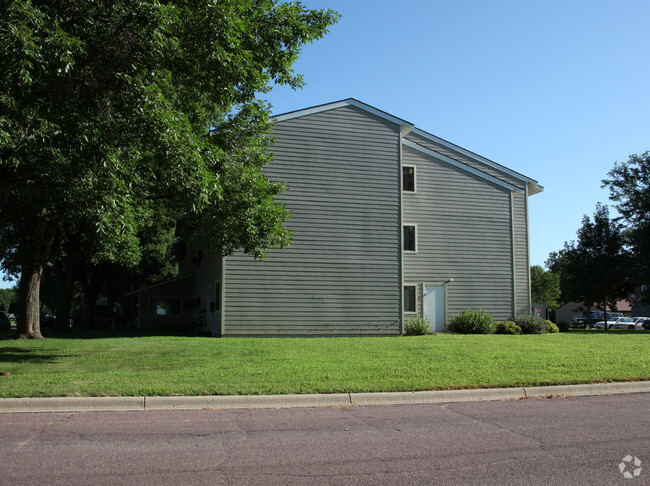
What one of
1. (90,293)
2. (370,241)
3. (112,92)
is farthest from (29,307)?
(90,293)

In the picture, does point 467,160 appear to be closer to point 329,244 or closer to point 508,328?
point 508,328

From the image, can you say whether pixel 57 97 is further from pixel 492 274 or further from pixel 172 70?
pixel 492 274

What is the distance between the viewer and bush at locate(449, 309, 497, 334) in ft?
71.2

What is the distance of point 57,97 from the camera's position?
9.91 meters

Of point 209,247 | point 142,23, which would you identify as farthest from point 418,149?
point 142,23

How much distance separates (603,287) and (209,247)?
34.8 metres

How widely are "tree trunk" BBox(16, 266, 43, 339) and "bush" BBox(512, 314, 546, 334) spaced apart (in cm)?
1820

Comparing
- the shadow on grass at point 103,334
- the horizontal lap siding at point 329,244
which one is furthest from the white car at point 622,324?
the shadow on grass at point 103,334

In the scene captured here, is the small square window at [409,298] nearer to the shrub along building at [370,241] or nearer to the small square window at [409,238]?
the shrub along building at [370,241]

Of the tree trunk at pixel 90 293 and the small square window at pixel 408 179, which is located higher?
the small square window at pixel 408 179

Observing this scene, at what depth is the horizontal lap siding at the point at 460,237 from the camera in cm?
2298

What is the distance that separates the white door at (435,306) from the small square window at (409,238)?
1.75m

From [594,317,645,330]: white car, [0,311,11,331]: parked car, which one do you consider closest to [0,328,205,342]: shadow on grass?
[0,311,11,331]: parked car

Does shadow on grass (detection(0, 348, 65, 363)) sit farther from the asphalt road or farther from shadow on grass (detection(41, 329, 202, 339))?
shadow on grass (detection(41, 329, 202, 339))
